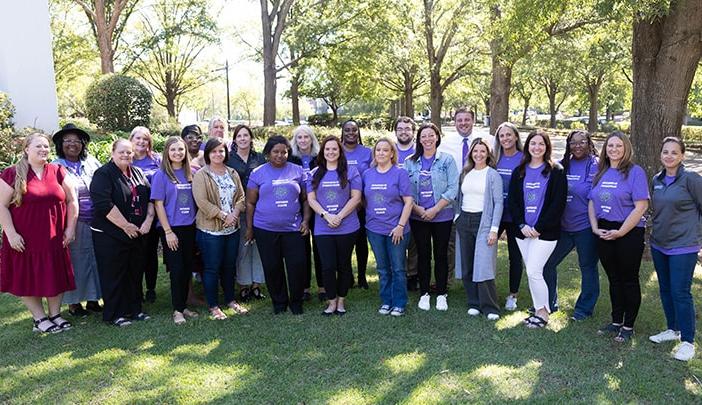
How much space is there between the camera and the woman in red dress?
16.1ft

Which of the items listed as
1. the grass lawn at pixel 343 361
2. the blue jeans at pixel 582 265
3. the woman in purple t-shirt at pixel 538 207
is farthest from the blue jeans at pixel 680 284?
the woman in purple t-shirt at pixel 538 207

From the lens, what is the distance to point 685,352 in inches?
181

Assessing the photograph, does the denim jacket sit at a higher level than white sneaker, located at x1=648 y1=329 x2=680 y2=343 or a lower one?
higher

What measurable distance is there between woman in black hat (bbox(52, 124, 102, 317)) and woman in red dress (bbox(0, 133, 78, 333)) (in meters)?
0.22

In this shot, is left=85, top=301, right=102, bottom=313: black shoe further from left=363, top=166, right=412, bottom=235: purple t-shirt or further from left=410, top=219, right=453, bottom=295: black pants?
left=410, top=219, right=453, bottom=295: black pants

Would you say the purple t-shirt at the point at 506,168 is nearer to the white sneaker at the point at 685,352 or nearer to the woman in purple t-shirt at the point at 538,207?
the woman in purple t-shirt at the point at 538,207

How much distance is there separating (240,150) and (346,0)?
15575mm

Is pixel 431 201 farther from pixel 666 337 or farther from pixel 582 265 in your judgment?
pixel 666 337

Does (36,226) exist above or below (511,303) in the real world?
above

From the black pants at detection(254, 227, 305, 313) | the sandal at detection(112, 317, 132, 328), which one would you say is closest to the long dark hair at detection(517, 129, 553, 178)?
the black pants at detection(254, 227, 305, 313)

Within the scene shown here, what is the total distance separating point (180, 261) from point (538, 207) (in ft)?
11.5

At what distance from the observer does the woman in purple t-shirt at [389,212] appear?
5398 mm

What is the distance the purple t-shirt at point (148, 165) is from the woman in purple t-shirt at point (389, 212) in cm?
225

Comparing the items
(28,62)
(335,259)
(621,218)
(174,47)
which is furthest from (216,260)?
(174,47)
